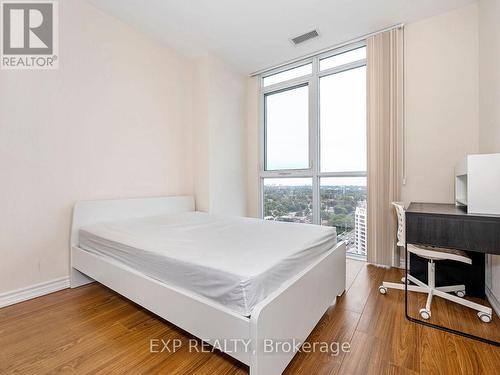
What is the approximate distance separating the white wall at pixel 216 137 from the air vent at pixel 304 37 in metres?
1.16

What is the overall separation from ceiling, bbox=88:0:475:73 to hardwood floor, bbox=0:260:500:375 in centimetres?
294

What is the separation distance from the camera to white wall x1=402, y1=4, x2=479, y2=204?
2.40m

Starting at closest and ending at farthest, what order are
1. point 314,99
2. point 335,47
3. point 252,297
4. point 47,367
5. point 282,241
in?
point 252,297 → point 47,367 → point 282,241 → point 335,47 → point 314,99

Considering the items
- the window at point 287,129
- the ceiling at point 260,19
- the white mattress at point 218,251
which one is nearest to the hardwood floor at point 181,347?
the white mattress at point 218,251

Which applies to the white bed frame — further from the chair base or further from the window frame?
the window frame

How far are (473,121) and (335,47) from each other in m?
1.84

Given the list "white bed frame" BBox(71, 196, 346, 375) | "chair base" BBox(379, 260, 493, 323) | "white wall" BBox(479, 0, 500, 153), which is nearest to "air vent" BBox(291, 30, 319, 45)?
"white wall" BBox(479, 0, 500, 153)

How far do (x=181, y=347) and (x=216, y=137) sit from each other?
9.02 ft

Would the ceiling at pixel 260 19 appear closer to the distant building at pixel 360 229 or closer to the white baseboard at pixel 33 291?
the distant building at pixel 360 229

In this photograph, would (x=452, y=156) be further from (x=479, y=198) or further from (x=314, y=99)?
(x=314, y=99)

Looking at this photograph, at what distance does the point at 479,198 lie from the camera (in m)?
1.55

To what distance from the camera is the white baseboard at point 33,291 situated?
1.96m

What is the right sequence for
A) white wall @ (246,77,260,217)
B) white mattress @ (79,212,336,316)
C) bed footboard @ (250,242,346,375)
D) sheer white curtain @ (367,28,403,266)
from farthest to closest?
white wall @ (246,77,260,217)
sheer white curtain @ (367,28,403,266)
white mattress @ (79,212,336,316)
bed footboard @ (250,242,346,375)

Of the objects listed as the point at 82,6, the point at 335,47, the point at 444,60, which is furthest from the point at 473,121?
the point at 82,6
